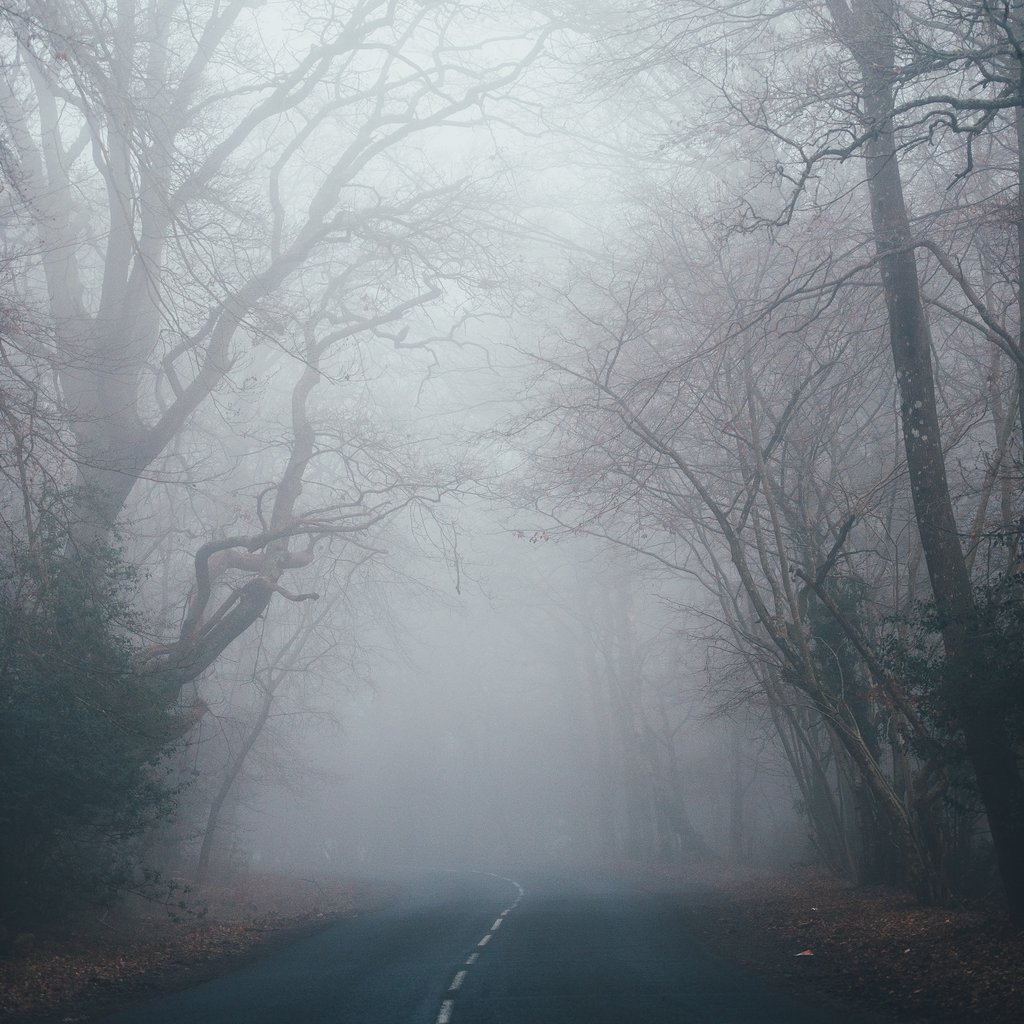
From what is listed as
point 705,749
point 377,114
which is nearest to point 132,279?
point 377,114

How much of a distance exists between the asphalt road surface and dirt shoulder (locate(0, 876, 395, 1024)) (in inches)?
22.4

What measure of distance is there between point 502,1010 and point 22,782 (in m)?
6.80

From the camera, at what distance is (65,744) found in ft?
42.6

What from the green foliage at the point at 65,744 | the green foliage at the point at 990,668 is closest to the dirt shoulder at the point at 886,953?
the green foliage at the point at 990,668

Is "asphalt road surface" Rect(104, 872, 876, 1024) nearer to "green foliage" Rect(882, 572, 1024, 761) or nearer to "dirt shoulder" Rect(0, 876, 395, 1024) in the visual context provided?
"dirt shoulder" Rect(0, 876, 395, 1024)

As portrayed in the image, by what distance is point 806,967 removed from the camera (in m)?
11.1

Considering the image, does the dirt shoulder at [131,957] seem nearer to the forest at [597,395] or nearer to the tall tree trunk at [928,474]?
the forest at [597,395]

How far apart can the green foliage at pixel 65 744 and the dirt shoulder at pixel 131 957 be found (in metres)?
0.74

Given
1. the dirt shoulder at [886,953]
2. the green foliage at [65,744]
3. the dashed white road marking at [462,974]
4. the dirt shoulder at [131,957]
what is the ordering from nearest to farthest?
the dirt shoulder at [886,953] → the dashed white road marking at [462,974] → the dirt shoulder at [131,957] → the green foliage at [65,744]

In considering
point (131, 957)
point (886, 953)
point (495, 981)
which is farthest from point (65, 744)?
point (886, 953)

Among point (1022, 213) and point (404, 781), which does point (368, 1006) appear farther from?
point (404, 781)

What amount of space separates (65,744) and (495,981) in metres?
6.12

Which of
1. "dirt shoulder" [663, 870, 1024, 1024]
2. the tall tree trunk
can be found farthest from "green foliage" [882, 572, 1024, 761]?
"dirt shoulder" [663, 870, 1024, 1024]

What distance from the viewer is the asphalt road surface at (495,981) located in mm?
8938
